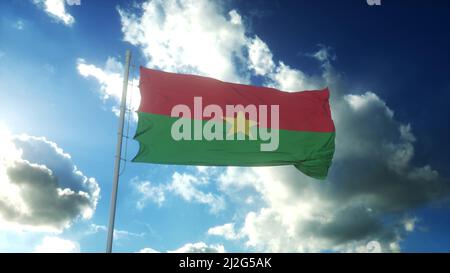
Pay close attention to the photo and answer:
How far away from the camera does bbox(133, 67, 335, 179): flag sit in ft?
53.3

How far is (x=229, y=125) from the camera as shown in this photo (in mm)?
17453

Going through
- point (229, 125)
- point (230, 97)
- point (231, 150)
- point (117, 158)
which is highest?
point (230, 97)

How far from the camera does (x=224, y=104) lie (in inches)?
695

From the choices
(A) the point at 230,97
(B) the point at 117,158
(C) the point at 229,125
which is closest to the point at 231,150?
(C) the point at 229,125

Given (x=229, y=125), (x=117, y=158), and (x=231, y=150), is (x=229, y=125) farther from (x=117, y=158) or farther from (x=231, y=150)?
(x=117, y=158)

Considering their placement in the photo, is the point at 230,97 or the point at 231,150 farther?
the point at 230,97

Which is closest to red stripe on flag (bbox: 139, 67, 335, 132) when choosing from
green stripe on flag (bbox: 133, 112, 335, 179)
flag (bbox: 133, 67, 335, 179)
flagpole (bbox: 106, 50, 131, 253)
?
flag (bbox: 133, 67, 335, 179)

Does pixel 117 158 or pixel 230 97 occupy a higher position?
pixel 230 97

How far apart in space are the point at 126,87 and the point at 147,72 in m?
1.04

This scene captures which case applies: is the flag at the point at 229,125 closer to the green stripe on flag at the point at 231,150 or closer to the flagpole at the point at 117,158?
the green stripe on flag at the point at 231,150

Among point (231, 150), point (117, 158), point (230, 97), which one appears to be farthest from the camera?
point (230, 97)
